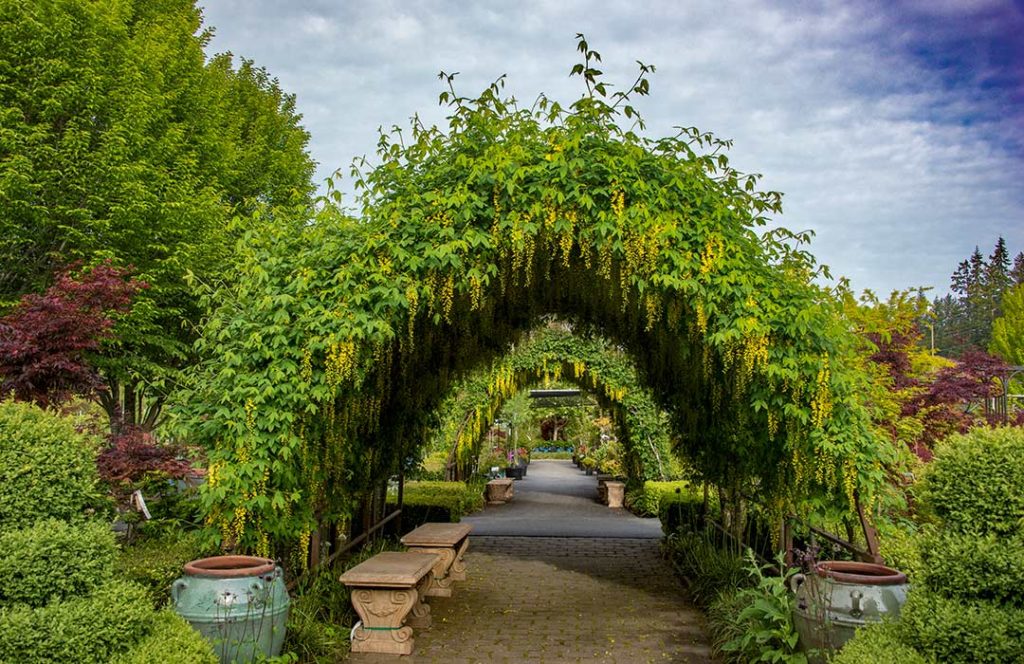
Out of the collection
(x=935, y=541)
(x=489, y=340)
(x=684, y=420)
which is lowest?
(x=935, y=541)

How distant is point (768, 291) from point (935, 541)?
1869mm

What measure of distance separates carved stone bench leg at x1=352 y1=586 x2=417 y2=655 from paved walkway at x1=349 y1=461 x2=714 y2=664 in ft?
0.38

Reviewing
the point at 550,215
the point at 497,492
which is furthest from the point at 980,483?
the point at 497,492

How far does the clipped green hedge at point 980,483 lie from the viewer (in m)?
A: 2.89

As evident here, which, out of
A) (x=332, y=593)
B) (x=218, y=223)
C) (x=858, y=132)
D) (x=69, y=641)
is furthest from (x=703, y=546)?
(x=218, y=223)

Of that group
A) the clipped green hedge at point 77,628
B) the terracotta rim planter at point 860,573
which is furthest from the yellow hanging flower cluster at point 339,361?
the terracotta rim planter at point 860,573

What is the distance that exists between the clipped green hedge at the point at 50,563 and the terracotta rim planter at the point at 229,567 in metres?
0.75

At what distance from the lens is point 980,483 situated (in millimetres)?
2941

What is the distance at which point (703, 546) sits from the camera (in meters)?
7.34

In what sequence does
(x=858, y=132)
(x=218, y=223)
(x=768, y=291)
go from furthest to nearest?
(x=218, y=223) → (x=858, y=132) → (x=768, y=291)

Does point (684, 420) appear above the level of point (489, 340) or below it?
below

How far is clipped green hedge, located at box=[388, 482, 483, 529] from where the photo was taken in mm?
9672

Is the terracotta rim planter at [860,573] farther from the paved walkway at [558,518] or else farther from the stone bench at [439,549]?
the paved walkway at [558,518]

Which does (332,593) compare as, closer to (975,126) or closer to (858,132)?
(858,132)
